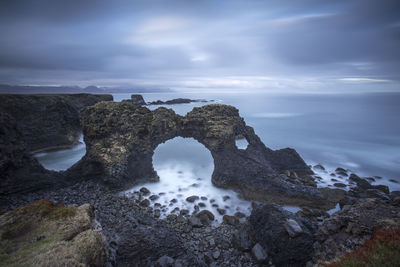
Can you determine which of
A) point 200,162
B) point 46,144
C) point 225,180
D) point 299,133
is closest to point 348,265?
point 225,180

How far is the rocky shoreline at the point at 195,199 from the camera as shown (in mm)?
7930

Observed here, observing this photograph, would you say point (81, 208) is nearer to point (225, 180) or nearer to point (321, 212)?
point (225, 180)

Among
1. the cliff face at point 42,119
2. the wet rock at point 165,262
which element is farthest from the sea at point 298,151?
the wet rock at point 165,262

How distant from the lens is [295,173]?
19547mm

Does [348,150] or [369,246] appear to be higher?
[369,246]

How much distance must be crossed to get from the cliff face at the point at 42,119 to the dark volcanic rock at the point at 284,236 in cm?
2816

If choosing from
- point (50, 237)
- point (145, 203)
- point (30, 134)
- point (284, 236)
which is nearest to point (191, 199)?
point (145, 203)

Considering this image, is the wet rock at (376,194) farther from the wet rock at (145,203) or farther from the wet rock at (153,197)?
the wet rock at (145,203)

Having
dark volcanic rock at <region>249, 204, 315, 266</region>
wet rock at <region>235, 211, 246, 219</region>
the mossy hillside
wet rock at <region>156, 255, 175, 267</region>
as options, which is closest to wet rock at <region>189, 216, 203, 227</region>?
wet rock at <region>235, 211, 246, 219</region>

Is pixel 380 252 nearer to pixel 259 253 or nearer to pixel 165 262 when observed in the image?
pixel 259 253

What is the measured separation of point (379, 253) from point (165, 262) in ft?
23.2

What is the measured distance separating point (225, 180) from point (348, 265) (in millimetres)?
11174

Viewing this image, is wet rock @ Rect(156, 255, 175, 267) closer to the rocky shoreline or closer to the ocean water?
the rocky shoreline

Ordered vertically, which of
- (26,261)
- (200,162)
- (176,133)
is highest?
(176,133)
